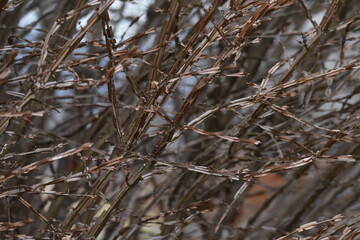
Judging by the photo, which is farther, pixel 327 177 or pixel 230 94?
pixel 230 94

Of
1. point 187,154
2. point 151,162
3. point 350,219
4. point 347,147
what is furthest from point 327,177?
point 151,162

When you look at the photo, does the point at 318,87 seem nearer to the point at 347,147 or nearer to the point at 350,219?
the point at 347,147

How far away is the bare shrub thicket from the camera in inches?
106

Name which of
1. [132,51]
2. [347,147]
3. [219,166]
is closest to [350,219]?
[219,166]

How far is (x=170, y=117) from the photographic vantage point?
5035 mm

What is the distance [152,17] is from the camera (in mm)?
5594

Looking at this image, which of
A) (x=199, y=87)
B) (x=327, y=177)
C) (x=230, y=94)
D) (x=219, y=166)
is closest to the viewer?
(x=199, y=87)

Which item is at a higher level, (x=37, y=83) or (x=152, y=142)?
(x=152, y=142)

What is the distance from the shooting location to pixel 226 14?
278 cm

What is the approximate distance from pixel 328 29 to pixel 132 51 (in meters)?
1.72

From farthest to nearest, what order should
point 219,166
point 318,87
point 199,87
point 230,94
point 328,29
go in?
point 230,94 < point 318,87 < point 219,166 < point 328,29 < point 199,87

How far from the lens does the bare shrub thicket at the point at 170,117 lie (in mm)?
2701

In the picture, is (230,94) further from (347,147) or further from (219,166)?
(219,166)

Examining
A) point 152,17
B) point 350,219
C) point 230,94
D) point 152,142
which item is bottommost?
point 350,219
